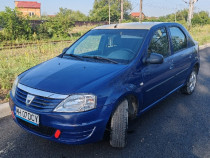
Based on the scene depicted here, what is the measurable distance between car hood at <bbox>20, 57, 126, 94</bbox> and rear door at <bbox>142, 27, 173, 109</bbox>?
520 mm

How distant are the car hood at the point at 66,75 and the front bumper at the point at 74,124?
271 millimetres

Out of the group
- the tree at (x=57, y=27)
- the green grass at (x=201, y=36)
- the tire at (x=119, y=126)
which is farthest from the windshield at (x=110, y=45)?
the tree at (x=57, y=27)

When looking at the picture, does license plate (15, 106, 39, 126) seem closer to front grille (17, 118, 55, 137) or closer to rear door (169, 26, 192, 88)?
front grille (17, 118, 55, 137)

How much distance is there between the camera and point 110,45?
3.47 meters

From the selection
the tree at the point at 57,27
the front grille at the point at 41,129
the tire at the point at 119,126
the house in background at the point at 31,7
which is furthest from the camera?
the house in background at the point at 31,7

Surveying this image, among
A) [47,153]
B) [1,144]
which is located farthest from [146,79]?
[1,144]

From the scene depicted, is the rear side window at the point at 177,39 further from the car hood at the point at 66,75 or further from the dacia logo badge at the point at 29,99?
the dacia logo badge at the point at 29,99

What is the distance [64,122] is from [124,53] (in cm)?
143

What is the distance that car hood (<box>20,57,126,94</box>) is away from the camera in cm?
240

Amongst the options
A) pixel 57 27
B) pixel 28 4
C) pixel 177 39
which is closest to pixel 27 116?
pixel 177 39

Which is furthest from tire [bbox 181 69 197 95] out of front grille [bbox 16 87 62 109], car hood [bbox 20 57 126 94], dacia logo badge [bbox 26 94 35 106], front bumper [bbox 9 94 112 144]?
dacia logo badge [bbox 26 94 35 106]

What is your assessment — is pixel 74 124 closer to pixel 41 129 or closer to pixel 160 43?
pixel 41 129

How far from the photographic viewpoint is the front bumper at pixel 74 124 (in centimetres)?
225

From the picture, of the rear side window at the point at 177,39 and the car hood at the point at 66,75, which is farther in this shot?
the rear side window at the point at 177,39
